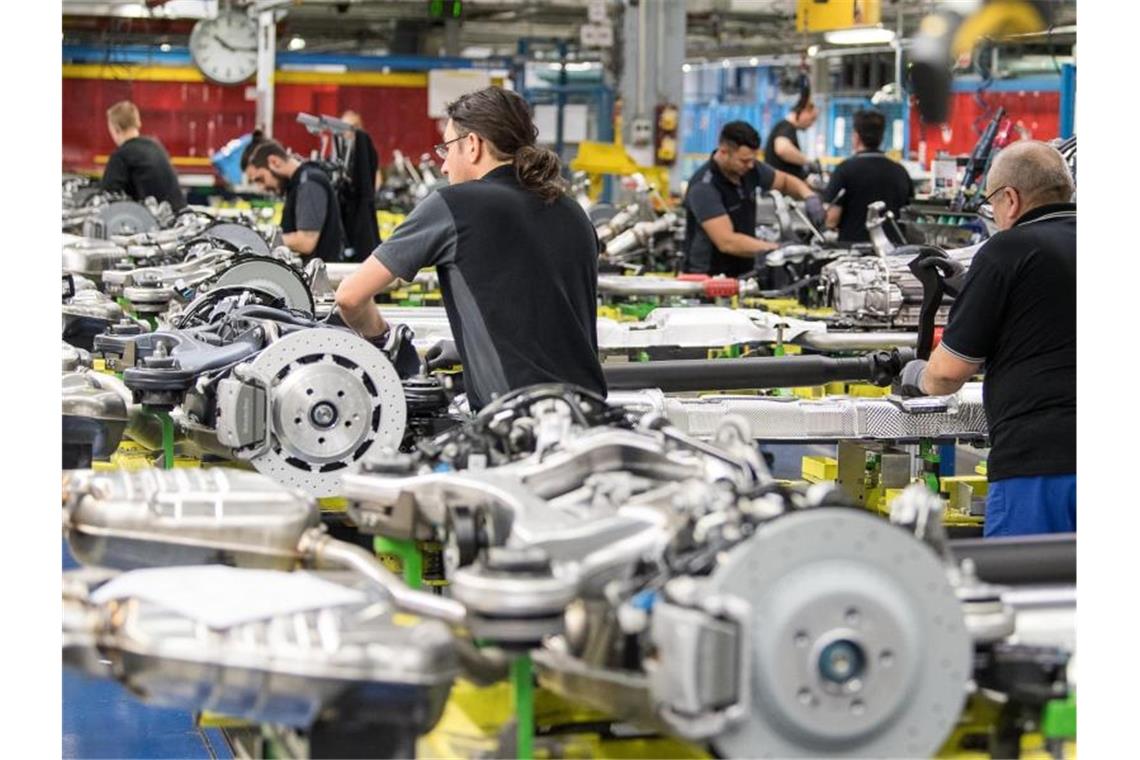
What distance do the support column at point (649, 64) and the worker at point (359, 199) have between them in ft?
16.5

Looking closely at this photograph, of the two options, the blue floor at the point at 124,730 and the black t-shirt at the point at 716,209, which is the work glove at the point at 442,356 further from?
the black t-shirt at the point at 716,209

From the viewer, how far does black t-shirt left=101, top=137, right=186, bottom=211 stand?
1148 cm

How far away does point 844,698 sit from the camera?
2.48m

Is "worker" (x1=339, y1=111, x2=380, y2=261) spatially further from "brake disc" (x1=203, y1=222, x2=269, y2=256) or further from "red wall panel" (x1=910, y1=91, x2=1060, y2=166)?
"red wall panel" (x1=910, y1=91, x2=1060, y2=166)

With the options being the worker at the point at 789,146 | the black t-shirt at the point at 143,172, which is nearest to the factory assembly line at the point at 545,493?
the black t-shirt at the point at 143,172

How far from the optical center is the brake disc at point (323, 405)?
454 cm

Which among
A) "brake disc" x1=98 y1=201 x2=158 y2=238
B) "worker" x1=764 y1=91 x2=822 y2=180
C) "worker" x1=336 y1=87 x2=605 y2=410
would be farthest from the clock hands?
"worker" x1=336 y1=87 x2=605 y2=410

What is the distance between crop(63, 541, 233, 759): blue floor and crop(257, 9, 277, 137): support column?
14739 millimetres

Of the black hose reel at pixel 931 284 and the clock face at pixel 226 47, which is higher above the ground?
the clock face at pixel 226 47

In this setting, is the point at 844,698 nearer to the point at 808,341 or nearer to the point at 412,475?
the point at 412,475

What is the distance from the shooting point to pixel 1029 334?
4.04m

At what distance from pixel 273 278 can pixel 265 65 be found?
13829mm
